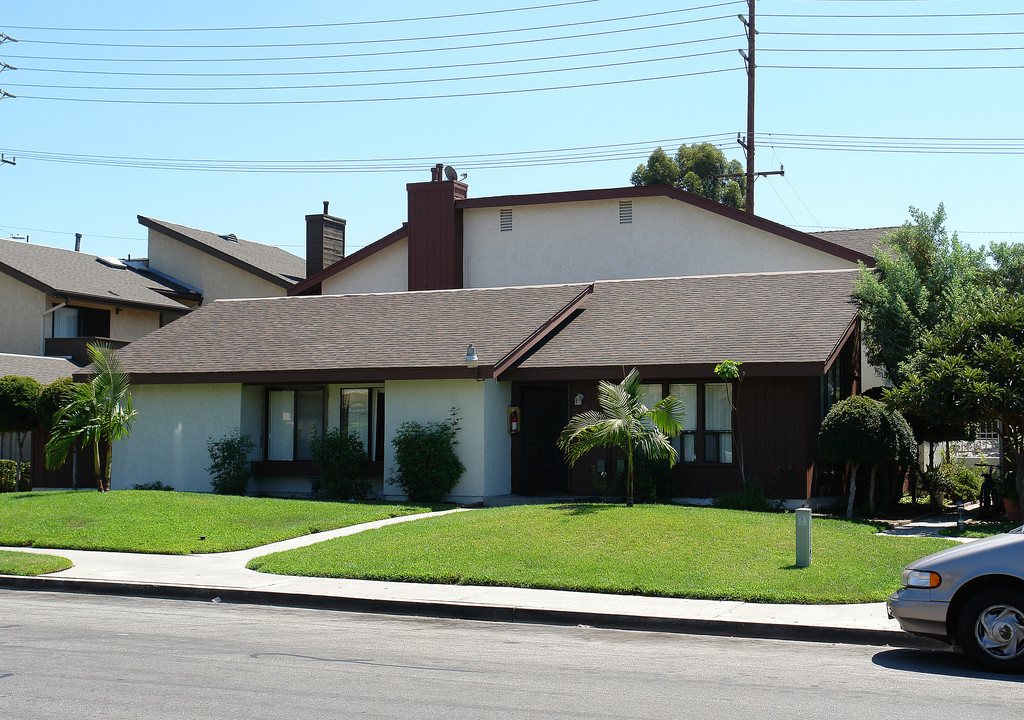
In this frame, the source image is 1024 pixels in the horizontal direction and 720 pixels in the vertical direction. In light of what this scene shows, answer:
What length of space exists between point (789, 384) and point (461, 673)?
43.3 ft

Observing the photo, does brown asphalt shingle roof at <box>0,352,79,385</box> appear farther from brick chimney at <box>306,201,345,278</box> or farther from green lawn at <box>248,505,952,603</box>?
green lawn at <box>248,505,952,603</box>

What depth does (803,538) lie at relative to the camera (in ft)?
42.2

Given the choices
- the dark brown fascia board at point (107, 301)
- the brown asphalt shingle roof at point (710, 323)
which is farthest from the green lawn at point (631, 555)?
the dark brown fascia board at point (107, 301)

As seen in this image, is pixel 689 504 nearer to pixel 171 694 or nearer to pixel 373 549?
pixel 373 549

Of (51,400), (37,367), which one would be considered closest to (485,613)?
(51,400)

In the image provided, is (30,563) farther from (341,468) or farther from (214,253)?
(214,253)

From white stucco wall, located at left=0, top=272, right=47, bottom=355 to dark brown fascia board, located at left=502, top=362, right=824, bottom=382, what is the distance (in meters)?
21.7

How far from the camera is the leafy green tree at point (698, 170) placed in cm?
5503

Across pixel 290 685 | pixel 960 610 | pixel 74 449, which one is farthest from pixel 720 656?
pixel 74 449

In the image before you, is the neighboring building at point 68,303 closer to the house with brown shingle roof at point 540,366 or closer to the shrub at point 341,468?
the house with brown shingle roof at point 540,366

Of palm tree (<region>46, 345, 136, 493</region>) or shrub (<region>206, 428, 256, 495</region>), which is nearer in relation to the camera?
palm tree (<region>46, 345, 136, 493</region>)

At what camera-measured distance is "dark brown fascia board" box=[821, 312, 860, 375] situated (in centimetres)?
1912

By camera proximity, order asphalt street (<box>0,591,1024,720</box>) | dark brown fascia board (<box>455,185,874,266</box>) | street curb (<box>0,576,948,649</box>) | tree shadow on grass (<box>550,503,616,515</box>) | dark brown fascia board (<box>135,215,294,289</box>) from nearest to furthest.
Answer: asphalt street (<box>0,591,1024,720</box>) < street curb (<box>0,576,948,649</box>) < tree shadow on grass (<box>550,503,616,515</box>) < dark brown fascia board (<box>455,185,874,266</box>) < dark brown fascia board (<box>135,215,294,289</box>)

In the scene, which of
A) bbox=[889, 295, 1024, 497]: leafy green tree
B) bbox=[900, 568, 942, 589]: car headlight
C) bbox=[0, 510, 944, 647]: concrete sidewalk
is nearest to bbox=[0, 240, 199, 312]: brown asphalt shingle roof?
bbox=[0, 510, 944, 647]: concrete sidewalk
